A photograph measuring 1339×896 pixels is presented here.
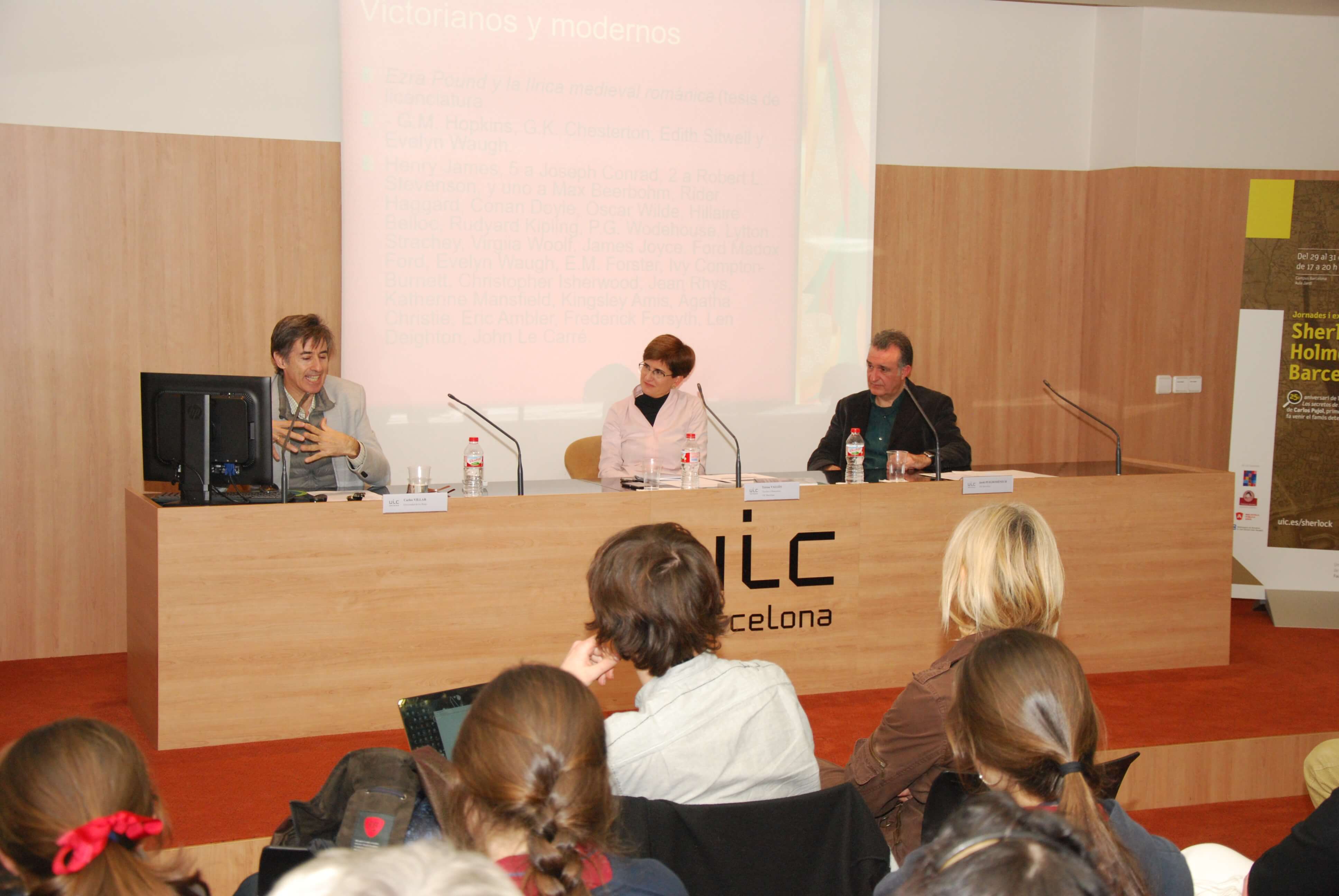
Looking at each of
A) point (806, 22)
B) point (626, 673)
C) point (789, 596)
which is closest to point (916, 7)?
point (806, 22)

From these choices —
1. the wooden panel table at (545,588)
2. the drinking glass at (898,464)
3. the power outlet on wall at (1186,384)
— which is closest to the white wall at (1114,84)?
the power outlet on wall at (1186,384)

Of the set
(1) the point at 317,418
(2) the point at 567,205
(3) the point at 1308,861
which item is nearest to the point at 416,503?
(1) the point at 317,418

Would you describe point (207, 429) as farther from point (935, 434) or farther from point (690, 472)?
point (935, 434)

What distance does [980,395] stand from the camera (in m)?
6.09

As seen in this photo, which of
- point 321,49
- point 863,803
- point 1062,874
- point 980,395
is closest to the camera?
point 1062,874

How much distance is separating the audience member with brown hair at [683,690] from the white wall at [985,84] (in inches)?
170

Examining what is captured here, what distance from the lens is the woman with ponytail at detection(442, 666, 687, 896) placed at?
1.26 meters

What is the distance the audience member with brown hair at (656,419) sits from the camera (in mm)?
4836

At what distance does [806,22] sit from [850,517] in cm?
281

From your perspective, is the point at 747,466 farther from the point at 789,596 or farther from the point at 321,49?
the point at 321,49

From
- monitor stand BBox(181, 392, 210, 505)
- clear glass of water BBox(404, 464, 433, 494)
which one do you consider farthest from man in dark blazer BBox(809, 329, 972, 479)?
monitor stand BBox(181, 392, 210, 505)

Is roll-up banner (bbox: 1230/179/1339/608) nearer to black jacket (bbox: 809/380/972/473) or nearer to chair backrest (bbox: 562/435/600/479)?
black jacket (bbox: 809/380/972/473)

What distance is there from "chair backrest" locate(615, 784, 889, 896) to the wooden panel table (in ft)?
6.62

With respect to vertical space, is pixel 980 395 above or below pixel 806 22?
below
